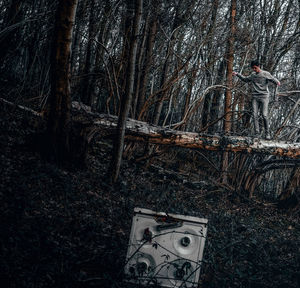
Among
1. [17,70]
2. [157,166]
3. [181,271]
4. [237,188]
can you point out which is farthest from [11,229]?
[17,70]

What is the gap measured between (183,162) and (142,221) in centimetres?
794

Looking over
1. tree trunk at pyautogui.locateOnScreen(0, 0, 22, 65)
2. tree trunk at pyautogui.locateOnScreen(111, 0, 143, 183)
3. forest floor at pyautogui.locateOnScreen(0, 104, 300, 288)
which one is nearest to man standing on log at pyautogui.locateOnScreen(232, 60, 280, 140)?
forest floor at pyautogui.locateOnScreen(0, 104, 300, 288)

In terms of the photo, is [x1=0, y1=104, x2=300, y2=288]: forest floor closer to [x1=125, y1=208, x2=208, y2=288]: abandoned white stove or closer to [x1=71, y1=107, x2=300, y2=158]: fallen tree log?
[x1=125, y1=208, x2=208, y2=288]: abandoned white stove

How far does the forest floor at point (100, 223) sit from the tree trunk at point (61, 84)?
48 centimetres

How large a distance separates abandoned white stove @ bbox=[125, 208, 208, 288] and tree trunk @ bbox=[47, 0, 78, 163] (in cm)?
350

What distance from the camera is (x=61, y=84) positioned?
5961 millimetres

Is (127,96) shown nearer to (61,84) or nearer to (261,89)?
(61,84)

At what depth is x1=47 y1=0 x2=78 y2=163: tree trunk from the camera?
573 centimetres

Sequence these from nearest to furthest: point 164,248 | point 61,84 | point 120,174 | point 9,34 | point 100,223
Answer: point 164,248, point 100,223, point 61,84, point 120,174, point 9,34

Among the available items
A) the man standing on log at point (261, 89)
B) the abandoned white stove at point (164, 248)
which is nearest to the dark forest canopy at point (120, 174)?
the abandoned white stove at point (164, 248)

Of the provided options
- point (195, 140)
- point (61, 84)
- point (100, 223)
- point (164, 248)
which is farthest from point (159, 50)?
point (164, 248)

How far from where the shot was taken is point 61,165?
633 centimetres

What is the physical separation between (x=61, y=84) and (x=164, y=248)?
13.1ft

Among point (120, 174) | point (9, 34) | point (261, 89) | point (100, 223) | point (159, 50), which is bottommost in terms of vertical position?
point (100, 223)
